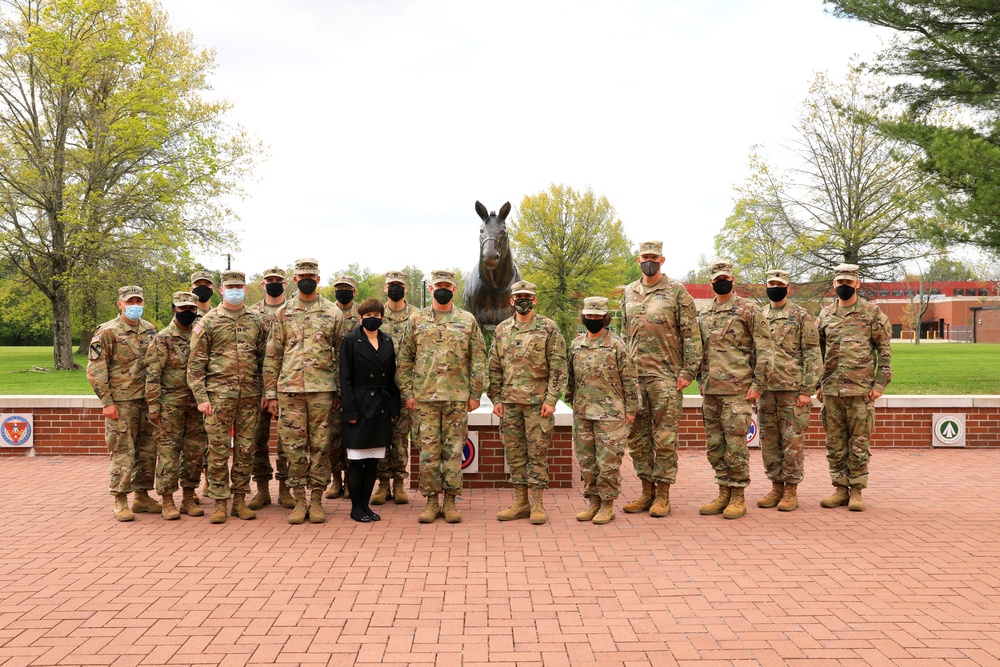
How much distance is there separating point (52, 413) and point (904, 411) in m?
12.1

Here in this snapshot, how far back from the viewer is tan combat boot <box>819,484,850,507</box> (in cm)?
700

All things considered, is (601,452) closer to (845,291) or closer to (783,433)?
(783,433)

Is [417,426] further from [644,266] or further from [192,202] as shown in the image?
[192,202]

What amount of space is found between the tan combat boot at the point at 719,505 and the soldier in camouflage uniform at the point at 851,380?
1.00m

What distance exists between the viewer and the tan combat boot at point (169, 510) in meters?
6.54

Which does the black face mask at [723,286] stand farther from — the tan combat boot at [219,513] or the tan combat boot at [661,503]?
the tan combat boot at [219,513]

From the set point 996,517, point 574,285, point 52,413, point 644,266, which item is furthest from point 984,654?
point 574,285

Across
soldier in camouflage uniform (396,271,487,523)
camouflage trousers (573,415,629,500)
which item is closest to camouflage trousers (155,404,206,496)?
soldier in camouflage uniform (396,271,487,523)

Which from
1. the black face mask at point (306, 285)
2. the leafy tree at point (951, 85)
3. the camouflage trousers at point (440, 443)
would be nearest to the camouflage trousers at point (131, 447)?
the black face mask at point (306, 285)

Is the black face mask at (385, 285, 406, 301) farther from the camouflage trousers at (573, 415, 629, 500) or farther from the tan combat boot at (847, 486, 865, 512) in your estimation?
the tan combat boot at (847, 486, 865, 512)

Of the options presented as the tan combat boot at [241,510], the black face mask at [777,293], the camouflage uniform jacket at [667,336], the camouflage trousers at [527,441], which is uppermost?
the black face mask at [777,293]

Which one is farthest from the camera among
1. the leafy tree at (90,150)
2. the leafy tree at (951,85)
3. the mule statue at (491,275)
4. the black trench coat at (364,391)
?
the leafy tree at (90,150)

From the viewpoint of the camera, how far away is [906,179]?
2169 cm

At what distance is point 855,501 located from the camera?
6.85m
